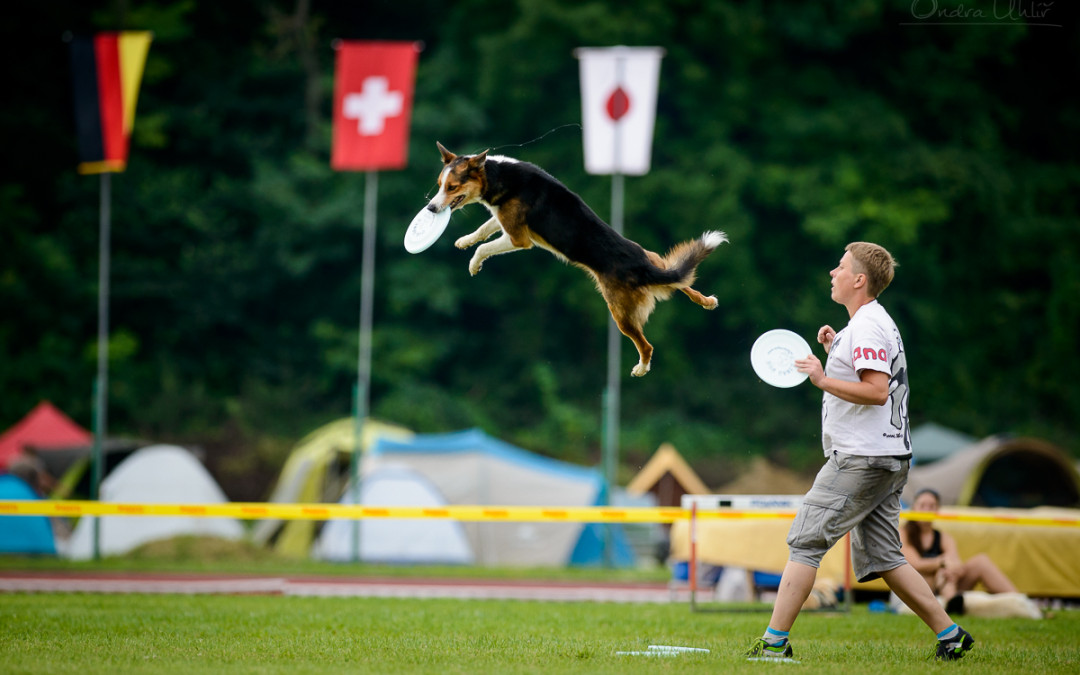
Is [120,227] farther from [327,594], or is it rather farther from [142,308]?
[327,594]

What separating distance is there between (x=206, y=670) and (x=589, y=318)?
88.8 feet

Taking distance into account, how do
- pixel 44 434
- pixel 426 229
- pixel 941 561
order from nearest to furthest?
pixel 426 229 < pixel 941 561 < pixel 44 434

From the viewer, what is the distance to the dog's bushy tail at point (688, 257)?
661 centimetres

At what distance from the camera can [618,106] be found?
719 inches

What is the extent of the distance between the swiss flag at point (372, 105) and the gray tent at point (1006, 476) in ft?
34.3

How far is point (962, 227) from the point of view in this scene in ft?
106

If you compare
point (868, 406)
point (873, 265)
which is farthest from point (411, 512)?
point (873, 265)

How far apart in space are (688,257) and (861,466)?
1810mm

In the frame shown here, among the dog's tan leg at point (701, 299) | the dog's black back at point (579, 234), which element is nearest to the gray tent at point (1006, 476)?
the dog's tan leg at point (701, 299)

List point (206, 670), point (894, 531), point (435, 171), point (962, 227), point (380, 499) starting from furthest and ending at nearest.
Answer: point (962, 227), point (435, 171), point (380, 499), point (894, 531), point (206, 670)

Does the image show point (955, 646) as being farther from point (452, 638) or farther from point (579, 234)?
point (579, 234)

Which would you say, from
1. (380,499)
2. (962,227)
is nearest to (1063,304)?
(962,227)

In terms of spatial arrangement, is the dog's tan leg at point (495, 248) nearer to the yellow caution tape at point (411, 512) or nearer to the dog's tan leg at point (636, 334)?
the dog's tan leg at point (636, 334)

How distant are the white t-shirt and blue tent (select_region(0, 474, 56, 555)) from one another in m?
15.9
